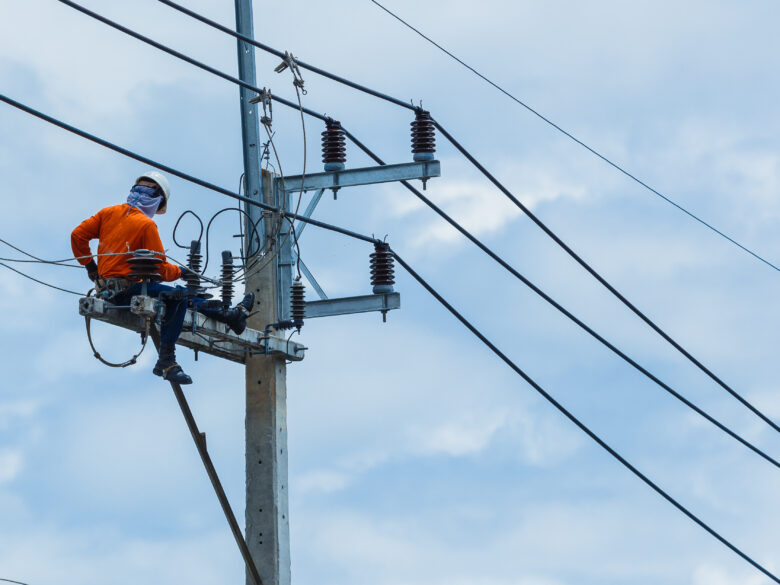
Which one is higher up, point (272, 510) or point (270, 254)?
point (270, 254)

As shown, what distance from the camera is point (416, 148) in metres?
13.8

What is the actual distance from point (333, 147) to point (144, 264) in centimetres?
234

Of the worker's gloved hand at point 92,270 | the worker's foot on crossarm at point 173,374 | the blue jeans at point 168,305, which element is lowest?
the worker's foot on crossarm at point 173,374

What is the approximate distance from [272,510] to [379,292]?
2.01 m

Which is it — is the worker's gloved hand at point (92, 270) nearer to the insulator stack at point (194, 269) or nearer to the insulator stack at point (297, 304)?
the insulator stack at point (194, 269)

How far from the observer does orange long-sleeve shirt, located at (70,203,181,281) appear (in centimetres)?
1237

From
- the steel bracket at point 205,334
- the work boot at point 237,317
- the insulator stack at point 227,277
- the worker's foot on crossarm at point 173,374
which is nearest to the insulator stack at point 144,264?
the steel bracket at point 205,334

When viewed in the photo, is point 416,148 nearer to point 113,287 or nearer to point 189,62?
point 189,62

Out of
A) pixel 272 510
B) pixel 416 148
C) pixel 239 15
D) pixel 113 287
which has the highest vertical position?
pixel 239 15

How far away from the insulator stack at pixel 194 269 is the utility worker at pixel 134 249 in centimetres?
9

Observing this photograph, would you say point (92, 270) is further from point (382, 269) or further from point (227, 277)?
point (382, 269)

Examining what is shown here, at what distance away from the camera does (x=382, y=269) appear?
1385cm

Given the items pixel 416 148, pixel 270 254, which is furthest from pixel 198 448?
pixel 416 148

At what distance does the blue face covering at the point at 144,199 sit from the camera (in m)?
12.7
